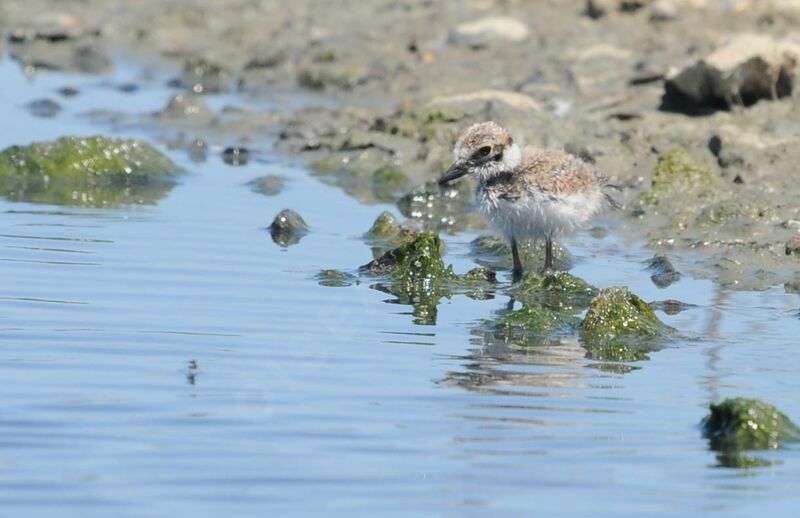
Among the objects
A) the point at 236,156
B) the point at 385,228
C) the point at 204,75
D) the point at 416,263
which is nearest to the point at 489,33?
the point at 204,75

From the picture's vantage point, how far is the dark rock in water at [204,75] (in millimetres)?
16125

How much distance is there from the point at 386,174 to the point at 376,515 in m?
7.00

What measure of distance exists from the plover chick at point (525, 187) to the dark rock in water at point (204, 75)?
6.89 meters

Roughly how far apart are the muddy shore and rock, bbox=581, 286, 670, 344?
1275 mm

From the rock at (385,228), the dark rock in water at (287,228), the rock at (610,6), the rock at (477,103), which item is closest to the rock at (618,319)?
the rock at (385,228)

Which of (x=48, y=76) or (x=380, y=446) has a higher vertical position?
(x=48, y=76)

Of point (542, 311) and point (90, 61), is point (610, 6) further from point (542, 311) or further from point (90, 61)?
point (542, 311)

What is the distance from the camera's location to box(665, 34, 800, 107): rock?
11.9 meters

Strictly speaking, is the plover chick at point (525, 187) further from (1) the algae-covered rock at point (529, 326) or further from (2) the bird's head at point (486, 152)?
(1) the algae-covered rock at point (529, 326)

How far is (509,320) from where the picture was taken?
8.18 m

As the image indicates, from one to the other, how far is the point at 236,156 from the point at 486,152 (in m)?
4.17

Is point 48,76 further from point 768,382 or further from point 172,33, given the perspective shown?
point 768,382

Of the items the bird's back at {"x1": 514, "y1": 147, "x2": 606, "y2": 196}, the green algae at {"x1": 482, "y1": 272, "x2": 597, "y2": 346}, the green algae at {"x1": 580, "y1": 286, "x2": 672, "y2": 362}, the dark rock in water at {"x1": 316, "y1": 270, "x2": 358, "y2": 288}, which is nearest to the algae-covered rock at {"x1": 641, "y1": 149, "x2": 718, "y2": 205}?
the bird's back at {"x1": 514, "y1": 147, "x2": 606, "y2": 196}

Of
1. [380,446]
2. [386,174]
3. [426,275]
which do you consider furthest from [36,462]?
[386,174]
